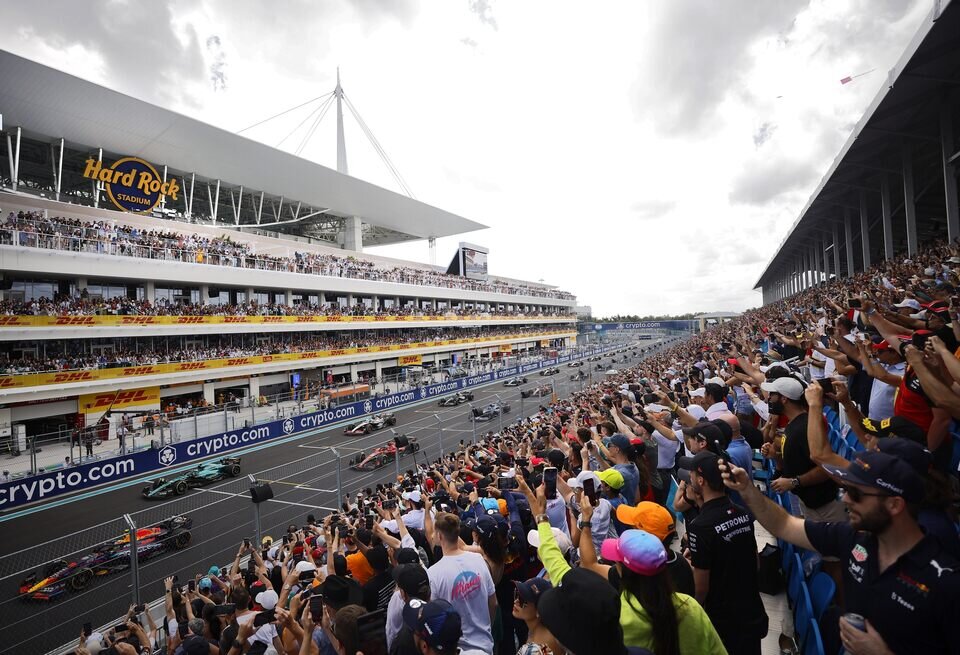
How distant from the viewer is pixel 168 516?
10.3 m

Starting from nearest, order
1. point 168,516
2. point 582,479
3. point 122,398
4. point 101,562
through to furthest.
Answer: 1. point 582,479
2. point 101,562
3. point 168,516
4. point 122,398

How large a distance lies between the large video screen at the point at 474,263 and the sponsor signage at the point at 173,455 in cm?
3040

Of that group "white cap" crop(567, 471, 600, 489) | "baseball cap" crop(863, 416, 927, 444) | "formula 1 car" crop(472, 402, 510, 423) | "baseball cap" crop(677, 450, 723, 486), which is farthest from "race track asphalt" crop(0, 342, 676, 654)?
"baseball cap" crop(863, 416, 927, 444)

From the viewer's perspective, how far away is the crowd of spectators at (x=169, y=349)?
18922mm

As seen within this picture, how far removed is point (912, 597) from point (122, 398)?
2742cm

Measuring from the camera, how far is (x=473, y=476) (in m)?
7.68

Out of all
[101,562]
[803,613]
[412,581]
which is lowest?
[101,562]

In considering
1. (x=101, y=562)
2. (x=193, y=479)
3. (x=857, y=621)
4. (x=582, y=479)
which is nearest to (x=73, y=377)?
(x=193, y=479)

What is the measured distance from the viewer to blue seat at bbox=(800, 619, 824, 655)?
2223mm

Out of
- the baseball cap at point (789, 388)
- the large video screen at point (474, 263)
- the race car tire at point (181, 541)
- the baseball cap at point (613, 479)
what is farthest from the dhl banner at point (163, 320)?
the baseball cap at point (789, 388)

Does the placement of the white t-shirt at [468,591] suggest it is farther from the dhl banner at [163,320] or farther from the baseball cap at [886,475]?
the dhl banner at [163,320]

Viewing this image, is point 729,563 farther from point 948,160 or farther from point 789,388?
point 948,160

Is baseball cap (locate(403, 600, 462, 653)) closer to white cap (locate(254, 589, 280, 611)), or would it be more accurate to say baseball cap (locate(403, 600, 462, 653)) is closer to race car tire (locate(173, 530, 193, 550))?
white cap (locate(254, 589, 280, 611))

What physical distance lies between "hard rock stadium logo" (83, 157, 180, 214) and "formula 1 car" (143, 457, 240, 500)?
1847 centimetres
